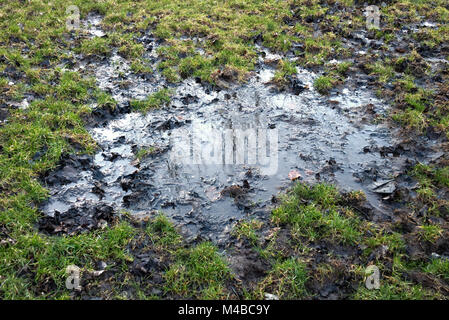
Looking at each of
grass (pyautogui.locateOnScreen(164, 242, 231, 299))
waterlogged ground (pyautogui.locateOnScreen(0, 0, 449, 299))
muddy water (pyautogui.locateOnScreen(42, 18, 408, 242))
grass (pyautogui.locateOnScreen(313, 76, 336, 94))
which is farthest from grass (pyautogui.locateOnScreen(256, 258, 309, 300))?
grass (pyautogui.locateOnScreen(313, 76, 336, 94))

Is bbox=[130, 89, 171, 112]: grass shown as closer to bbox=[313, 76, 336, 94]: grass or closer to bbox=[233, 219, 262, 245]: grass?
bbox=[313, 76, 336, 94]: grass

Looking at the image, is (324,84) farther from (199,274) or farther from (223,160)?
(199,274)

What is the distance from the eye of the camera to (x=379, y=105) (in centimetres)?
709

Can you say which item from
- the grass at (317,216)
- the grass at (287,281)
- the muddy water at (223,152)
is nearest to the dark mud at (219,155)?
the muddy water at (223,152)

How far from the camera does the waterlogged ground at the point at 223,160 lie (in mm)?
4148

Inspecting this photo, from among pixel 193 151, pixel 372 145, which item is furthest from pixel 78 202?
pixel 372 145

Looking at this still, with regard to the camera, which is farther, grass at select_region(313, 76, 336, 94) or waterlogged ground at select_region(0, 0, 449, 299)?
grass at select_region(313, 76, 336, 94)

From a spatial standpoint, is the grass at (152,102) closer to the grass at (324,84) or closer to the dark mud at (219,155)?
the dark mud at (219,155)

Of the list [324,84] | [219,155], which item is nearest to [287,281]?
[219,155]

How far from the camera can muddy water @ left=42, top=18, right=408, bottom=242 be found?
16.6 feet

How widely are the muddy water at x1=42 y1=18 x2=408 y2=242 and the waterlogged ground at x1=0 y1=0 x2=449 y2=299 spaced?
3cm

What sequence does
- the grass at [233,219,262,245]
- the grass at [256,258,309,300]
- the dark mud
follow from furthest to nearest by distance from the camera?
the dark mud
the grass at [233,219,262,245]
the grass at [256,258,309,300]

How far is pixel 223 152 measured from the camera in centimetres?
597
